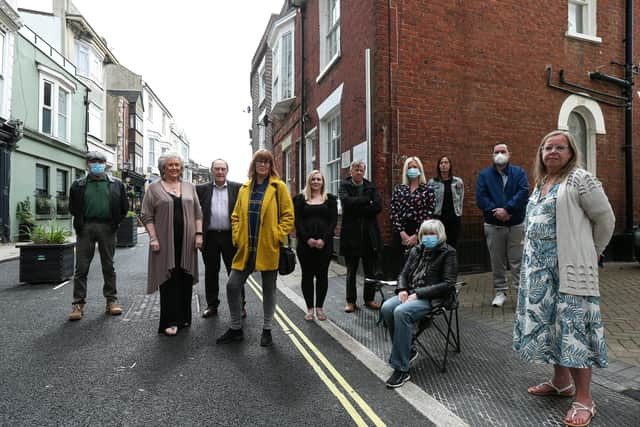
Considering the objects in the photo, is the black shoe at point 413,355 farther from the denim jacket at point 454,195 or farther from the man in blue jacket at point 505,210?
the denim jacket at point 454,195

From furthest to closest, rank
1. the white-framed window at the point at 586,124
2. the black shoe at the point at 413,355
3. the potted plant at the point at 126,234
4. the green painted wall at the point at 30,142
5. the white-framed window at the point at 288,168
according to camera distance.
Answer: the green painted wall at the point at 30,142 → the white-framed window at the point at 288,168 → the potted plant at the point at 126,234 → the white-framed window at the point at 586,124 → the black shoe at the point at 413,355

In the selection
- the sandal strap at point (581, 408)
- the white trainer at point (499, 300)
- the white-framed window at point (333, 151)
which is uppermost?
the white-framed window at point (333, 151)

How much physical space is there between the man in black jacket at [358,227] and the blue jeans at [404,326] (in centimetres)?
182

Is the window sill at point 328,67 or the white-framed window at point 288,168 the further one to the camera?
the white-framed window at point 288,168

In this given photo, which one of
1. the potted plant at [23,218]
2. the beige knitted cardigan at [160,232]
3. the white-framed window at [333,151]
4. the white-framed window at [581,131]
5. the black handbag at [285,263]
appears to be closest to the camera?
the black handbag at [285,263]

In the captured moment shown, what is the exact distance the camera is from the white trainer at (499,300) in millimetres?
5359

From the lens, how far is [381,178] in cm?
730

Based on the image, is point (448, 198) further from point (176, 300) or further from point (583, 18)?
point (583, 18)

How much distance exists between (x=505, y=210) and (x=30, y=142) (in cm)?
1774

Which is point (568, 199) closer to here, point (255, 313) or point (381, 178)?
point (255, 313)

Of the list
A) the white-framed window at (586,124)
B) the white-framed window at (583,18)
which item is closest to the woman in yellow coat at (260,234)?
the white-framed window at (586,124)

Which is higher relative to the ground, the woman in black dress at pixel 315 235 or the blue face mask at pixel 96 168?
the blue face mask at pixel 96 168

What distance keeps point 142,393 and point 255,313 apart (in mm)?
2338

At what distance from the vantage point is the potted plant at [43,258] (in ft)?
23.4
